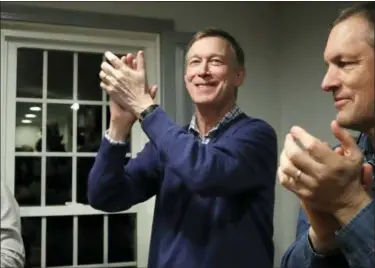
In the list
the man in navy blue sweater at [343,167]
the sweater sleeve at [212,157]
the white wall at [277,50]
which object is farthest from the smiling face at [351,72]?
the white wall at [277,50]

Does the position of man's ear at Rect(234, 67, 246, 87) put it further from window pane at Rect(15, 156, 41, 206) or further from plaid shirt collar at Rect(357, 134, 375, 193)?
window pane at Rect(15, 156, 41, 206)

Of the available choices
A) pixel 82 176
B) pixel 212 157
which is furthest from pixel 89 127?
pixel 212 157

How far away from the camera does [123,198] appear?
1277mm

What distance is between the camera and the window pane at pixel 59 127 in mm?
2533

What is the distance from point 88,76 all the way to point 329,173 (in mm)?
2200

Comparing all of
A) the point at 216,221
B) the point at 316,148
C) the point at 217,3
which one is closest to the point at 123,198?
the point at 216,221

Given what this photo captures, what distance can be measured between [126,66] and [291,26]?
183 cm

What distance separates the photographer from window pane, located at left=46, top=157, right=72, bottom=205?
251cm

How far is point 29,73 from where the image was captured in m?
2.51

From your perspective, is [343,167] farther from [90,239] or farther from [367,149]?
[90,239]

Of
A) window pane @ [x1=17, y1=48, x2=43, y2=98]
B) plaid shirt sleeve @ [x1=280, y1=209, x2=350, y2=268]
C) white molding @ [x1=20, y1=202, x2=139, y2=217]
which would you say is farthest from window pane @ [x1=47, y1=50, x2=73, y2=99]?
plaid shirt sleeve @ [x1=280, y1=209, x2=350, y2=268]

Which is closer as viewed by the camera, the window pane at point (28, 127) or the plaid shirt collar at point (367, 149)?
the plaid shirt collar at point (367, 149)

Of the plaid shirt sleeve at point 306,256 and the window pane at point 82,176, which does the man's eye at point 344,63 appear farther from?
the window pane at point 82,176

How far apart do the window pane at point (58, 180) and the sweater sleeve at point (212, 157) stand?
5.13ft
